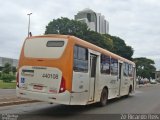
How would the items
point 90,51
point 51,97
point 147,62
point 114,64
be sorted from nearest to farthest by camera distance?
point 51,97 → point 90,51 → point 114,64 → point 147,62

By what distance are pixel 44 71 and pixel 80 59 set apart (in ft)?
5.22

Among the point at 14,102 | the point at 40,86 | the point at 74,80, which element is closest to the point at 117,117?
the point at 74,80

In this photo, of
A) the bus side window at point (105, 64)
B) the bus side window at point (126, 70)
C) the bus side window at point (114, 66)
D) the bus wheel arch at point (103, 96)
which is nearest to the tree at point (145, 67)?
the bus side window at point (126, 70)

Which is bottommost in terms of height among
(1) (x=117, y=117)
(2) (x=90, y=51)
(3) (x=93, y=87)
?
(1) (x=117, y=117)

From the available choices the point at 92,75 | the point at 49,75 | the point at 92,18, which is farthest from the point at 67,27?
the point at 49,75

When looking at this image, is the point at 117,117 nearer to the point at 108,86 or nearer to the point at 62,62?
the point at 62,62

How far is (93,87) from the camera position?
16562 mm

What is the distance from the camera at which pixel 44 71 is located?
46.5 ft

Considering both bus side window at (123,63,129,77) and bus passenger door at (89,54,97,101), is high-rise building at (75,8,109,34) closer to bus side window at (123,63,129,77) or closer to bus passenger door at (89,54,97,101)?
bus side window at (123,63,129,77)

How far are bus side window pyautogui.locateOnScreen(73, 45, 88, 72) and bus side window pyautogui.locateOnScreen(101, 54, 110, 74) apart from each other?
2.58 metres

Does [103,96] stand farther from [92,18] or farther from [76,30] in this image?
[92,18]

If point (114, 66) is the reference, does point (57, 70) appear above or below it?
below

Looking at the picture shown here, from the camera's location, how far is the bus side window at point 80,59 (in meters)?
14.4

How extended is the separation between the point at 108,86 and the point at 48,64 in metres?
6.03
